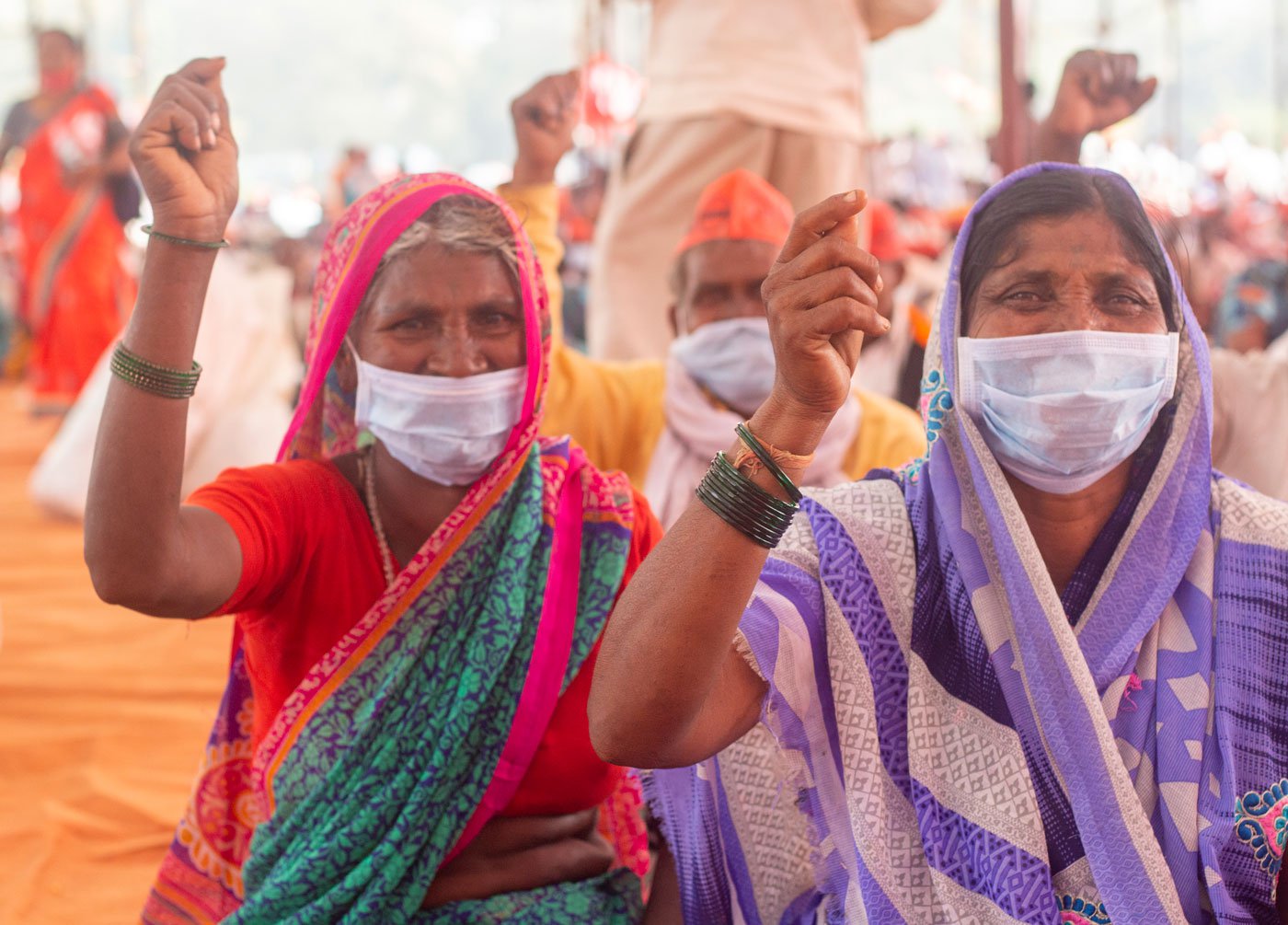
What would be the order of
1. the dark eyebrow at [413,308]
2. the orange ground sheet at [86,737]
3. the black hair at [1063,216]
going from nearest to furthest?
1. the black hair at [1063,216]
2. the dark eyebrow at [413,308]
3. the orange ground sheet at [86,737]

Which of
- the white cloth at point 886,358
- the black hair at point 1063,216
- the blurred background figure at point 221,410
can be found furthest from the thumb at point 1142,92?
the blurred background figure at point 221,410

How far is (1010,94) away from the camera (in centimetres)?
337

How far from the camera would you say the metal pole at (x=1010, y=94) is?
11.0 ft

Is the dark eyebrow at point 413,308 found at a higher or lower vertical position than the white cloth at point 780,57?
lower

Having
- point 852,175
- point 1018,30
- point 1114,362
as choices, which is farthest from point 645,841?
point 852,175

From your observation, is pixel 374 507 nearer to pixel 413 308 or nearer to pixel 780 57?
pixel 413 308

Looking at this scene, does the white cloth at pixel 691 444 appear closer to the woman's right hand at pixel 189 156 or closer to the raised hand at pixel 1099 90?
the raised hand at pixel 1099 90

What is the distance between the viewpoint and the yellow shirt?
309 centimetres

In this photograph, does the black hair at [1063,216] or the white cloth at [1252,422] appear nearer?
the black hair at [1063,216]

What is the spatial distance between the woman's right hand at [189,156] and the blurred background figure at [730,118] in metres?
2.83

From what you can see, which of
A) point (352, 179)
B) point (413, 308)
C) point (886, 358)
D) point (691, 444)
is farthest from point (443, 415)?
point (352, 179)

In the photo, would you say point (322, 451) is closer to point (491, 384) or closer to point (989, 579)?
point (491, 384)

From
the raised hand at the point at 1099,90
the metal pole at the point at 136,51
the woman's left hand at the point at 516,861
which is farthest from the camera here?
the metal pole at the point at 136,51

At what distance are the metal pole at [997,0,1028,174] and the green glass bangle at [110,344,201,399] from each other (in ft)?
7.34
